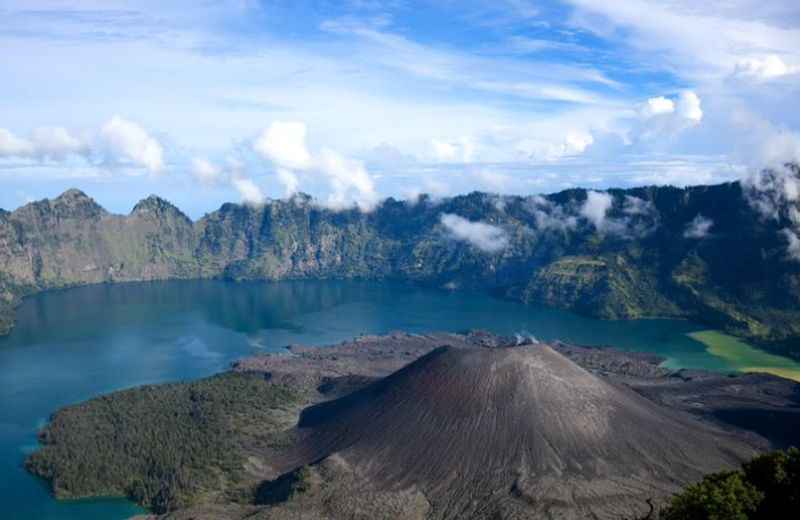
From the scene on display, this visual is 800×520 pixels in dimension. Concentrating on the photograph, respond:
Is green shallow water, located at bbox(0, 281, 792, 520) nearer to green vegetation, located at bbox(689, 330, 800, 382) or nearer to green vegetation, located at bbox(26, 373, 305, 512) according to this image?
green vegetation, located at bbox(689, 330, 800, 382)

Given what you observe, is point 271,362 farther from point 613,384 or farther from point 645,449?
point 645,449

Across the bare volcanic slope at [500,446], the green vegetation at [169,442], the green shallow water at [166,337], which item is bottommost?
the green shallow water at [166,337]

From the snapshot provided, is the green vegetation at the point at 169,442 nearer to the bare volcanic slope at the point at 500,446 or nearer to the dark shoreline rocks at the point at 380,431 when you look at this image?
the dark shoreline rocks at the point at 380,431

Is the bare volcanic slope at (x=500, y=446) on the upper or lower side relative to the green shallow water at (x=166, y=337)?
upper

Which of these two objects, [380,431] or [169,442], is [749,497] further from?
[169,442]

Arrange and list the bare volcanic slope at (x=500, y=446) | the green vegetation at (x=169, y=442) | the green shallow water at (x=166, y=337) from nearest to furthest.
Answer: the bare volcanic slope at (x=500, y=446) → the green vegetation at (x=169, y=442) → the green shallow water at (x=166, y=337)

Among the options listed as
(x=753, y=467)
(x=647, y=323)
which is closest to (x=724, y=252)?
(x=647, y=323)

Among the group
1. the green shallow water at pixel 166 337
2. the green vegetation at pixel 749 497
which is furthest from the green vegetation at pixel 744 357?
the green vegetation at pixel 749 497

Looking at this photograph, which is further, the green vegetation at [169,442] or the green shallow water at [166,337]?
the green shallow water at [166,337]

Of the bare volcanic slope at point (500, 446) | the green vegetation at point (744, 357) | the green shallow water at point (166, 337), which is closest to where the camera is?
the bare volcanic slope at point (500, 446)
